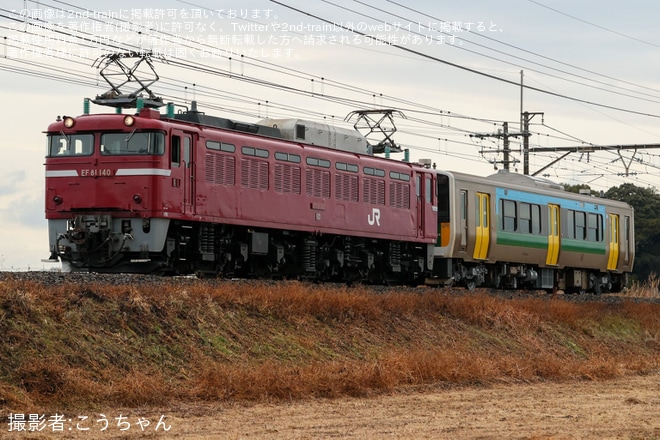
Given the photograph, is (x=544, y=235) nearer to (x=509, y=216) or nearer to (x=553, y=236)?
(x=553, y=236)

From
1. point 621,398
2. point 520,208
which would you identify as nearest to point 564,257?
point 520,208

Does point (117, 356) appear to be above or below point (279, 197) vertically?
below

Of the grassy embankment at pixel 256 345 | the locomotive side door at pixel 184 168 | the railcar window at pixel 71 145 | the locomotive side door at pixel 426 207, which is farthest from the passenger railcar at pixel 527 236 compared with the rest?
the railcar window at pixel 71 145

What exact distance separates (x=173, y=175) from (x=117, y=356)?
9.32 metres

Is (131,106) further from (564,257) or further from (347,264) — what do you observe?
(564,257)

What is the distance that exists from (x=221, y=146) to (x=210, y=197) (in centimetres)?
127

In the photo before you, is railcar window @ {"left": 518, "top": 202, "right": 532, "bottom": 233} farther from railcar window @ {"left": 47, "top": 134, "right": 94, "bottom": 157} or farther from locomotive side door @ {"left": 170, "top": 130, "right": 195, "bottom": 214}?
railcar window @ {"left": 47, "top": 134, "right": 94, "bottom": 157}

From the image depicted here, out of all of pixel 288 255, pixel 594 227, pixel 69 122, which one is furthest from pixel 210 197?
pixel 594 227

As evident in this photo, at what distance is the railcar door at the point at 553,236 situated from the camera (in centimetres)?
4072

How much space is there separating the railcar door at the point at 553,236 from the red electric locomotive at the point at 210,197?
10.0m

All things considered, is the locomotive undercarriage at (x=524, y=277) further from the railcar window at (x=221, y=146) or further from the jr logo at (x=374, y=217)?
the railcar window at (x=221, y=146)

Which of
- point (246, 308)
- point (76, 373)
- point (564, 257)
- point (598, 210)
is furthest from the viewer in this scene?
point (598, 210)

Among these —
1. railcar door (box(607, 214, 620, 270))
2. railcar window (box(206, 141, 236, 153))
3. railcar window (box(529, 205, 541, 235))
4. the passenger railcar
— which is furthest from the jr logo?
railcar door (box(607, 214, 620, 270))

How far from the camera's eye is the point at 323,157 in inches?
1187
